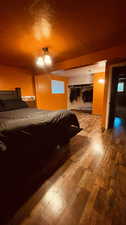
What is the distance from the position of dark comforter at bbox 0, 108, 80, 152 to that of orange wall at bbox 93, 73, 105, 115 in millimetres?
2997

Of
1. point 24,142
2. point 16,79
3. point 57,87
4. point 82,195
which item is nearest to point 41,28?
point 24,142

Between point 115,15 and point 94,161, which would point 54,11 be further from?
point 94,161

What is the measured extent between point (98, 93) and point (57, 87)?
2140 millimetres

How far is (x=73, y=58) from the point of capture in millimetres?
2852

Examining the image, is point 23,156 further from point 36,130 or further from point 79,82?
point 79,82

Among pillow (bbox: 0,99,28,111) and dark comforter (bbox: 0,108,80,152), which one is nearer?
dark comforter (bbox: 0,108,80,152)

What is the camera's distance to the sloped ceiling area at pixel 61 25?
1169 mm

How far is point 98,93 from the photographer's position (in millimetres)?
4609

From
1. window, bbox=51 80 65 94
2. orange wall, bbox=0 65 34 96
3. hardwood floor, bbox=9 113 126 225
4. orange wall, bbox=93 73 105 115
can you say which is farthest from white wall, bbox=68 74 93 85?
hardwood floor, bbox=9 113 126 225

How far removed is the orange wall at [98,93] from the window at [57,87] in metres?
1.78

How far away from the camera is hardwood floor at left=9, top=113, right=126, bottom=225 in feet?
2.85

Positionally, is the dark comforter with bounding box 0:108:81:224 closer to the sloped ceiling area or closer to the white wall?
the sloped ceiling area

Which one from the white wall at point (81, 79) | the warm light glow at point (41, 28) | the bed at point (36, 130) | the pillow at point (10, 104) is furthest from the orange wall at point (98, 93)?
the pillow at point (10, 104)

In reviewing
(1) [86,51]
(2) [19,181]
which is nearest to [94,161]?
(2) [19,181]
